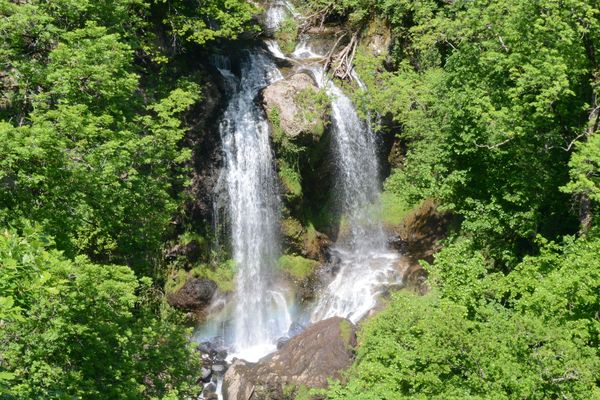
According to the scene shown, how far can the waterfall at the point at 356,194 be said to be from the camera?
20000 millimetres

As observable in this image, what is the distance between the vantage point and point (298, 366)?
14164 mm

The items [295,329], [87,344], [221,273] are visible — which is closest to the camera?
[87,344]

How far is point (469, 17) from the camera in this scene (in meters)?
13.7

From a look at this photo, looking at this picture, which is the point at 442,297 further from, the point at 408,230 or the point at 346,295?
the point at 408,230

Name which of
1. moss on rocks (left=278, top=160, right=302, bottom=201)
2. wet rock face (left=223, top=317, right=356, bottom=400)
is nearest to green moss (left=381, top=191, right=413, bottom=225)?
moss on rocks (left=278, top=160, right=302, bottom=201)

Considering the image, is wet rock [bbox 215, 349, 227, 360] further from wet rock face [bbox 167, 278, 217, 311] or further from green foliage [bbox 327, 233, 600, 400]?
green foliage [bbox 327, 233, 600, 400]

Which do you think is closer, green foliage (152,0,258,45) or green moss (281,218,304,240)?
green foliage (152,0,258,45)

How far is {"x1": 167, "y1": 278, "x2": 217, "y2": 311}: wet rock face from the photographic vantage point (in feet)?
56.9

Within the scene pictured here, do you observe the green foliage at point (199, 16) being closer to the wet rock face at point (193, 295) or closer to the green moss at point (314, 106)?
the green moss at point (314, 106)

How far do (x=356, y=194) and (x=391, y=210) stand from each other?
1.51 metres

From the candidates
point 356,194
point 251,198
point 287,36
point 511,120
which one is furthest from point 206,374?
point 287,36

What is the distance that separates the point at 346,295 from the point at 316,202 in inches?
168

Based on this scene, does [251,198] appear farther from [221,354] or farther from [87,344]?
[87,344]

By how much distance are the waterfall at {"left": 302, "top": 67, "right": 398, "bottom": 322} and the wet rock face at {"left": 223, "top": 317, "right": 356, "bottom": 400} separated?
14.1ft
